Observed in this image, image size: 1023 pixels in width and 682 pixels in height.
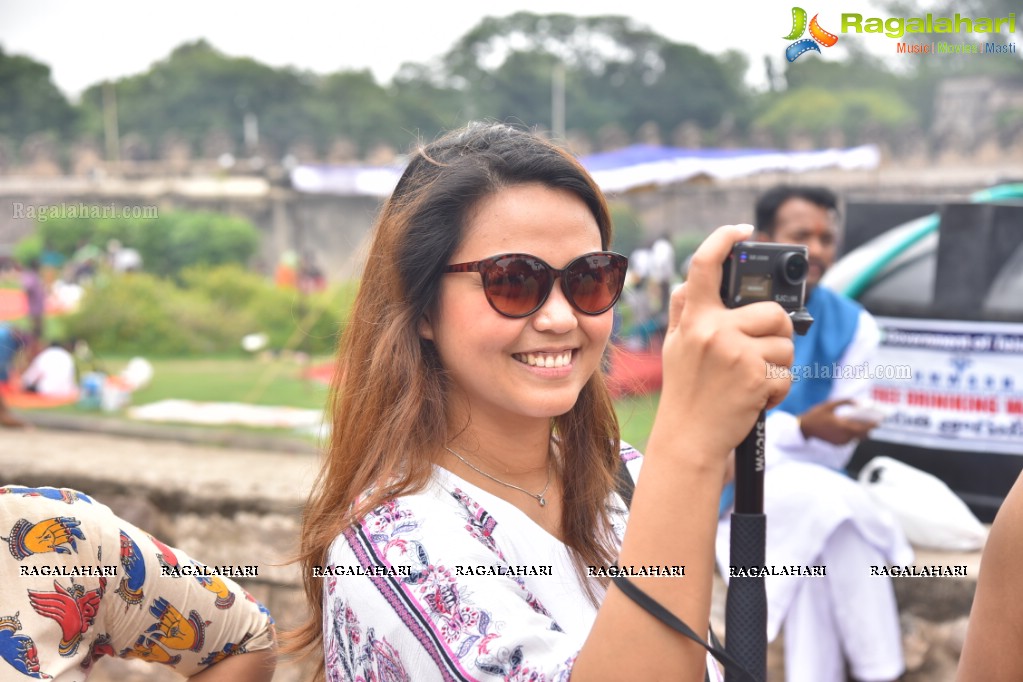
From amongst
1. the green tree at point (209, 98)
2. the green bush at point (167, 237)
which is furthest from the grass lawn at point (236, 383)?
the green tree at point (209, 98)

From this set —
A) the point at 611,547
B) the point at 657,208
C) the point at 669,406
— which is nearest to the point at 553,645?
the point at 669,406

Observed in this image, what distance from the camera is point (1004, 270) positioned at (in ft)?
10.5

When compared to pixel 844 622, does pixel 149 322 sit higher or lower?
lower

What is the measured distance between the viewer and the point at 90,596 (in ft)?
4.58

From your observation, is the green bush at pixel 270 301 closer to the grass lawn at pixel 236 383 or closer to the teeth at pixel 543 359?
the grass lawn at pixel 236 383

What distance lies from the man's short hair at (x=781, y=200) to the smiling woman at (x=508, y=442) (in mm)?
2481

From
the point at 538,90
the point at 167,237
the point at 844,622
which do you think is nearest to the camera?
the point at 844,622

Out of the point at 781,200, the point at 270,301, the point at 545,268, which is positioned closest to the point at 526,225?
the point at 545,268

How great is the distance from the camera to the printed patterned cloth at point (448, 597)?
0.98 meters

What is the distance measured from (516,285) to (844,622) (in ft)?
6.63

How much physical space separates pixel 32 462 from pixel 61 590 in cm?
296

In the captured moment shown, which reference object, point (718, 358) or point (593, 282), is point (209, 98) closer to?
point (593, 282)

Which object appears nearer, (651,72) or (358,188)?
(358,188)

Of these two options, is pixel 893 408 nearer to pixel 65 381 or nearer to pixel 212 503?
pixel 212 503
